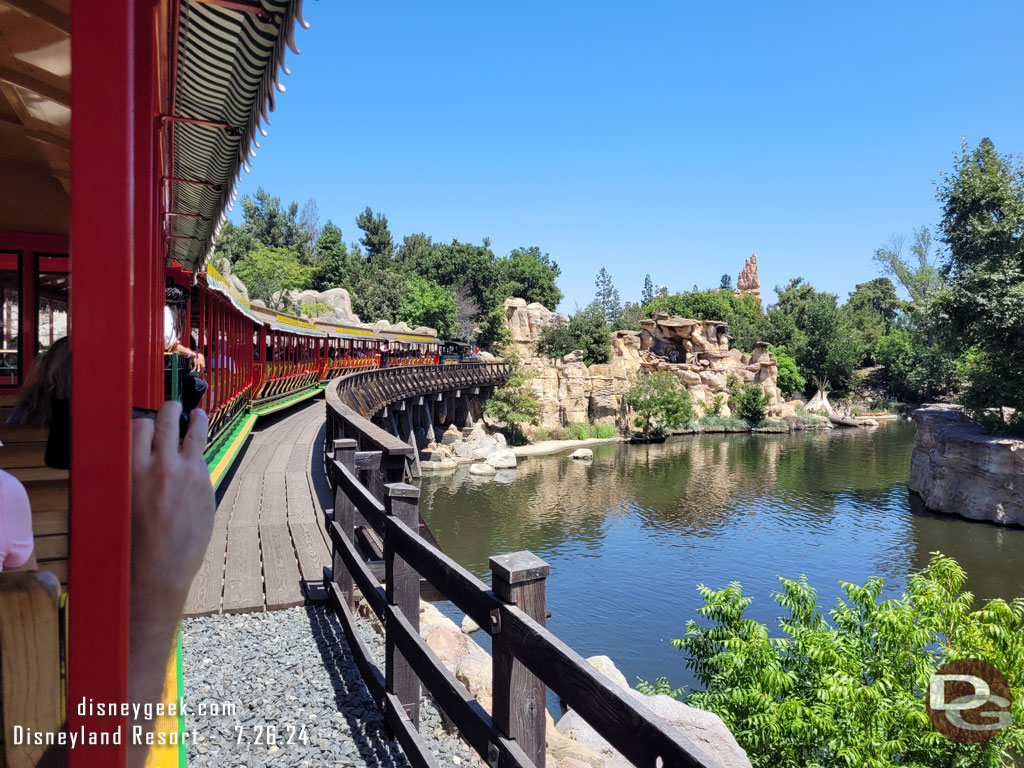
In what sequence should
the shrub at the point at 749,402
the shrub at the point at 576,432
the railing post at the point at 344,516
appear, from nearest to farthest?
the railing post at the point at 344,516, the shrub at the point at 576,432, the shrub at the point at 749,402

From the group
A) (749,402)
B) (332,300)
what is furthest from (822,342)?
(332,300)

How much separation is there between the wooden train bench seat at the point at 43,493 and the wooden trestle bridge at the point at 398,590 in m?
1.24

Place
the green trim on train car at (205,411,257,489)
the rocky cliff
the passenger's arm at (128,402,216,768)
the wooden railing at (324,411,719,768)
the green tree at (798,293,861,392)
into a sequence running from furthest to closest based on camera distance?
the green tree at (798,293,861,392) < the rocky cliff < the green trim on train car at (205,411,257,489) < the wooden railing at (324,411,719,768) < the passenger's arm at (128,402,216,768)

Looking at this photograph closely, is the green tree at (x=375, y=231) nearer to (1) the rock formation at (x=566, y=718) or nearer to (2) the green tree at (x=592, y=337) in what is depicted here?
(2) the green tree at (x=592, y=337)

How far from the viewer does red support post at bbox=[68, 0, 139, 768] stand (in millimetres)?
938

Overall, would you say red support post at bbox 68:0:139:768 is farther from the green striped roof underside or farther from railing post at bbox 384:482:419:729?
railing post at bbox 384:482:419:729

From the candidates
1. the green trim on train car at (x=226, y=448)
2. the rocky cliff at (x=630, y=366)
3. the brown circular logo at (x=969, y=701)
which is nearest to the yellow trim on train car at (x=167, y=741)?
the green trim on train car at (x=226, y=448)

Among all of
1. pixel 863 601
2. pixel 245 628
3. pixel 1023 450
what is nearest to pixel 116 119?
pixel 245 628

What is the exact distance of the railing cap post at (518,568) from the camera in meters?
2.17

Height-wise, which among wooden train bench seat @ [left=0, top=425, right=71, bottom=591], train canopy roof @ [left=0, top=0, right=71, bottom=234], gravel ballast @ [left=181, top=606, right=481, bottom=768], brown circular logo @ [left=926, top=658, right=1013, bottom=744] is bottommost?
brown circular logo @ [left=926, top=658, right=1013, bottom=744]

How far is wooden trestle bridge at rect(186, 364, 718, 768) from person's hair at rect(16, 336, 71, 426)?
4.43ft

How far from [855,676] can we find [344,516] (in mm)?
6831

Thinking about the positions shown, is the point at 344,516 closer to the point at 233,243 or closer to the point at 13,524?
the point at 13,524

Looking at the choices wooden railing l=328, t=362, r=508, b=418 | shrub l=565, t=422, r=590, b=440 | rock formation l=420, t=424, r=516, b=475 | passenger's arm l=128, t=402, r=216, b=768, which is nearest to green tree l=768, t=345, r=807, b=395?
shrub l=565, t=422, r=590, b=440
